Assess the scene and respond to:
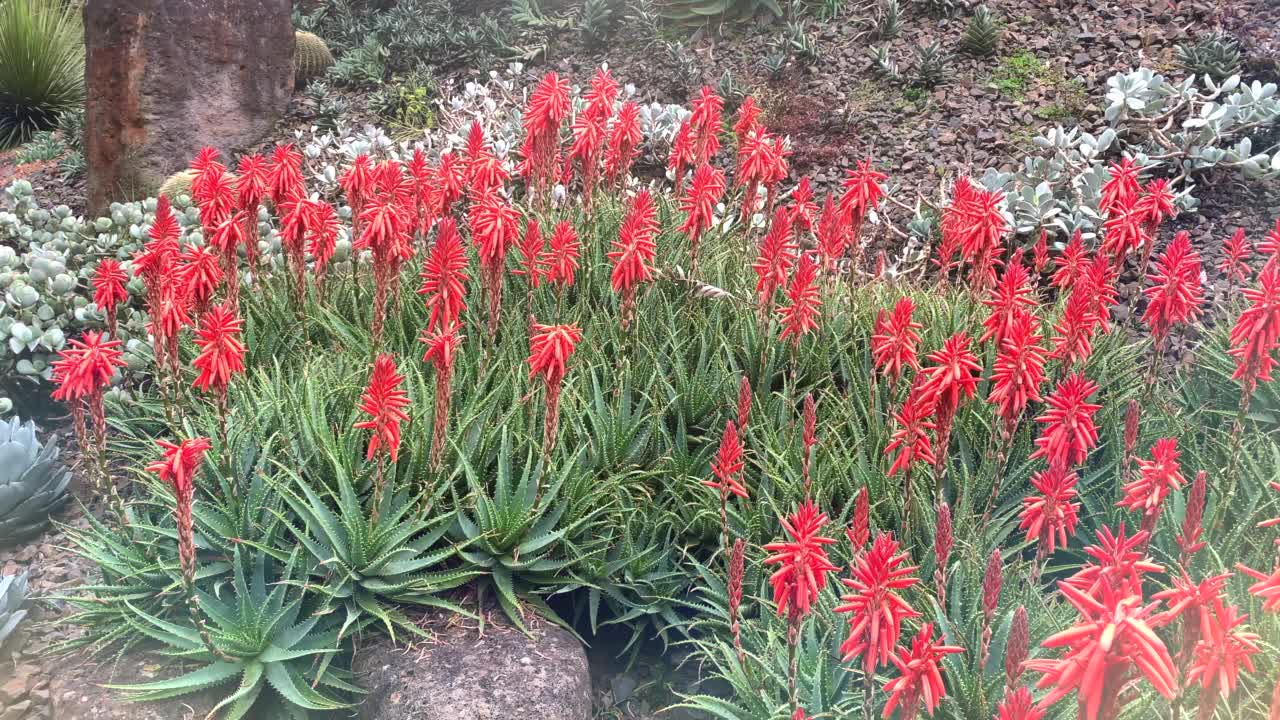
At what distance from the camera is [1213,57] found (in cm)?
574

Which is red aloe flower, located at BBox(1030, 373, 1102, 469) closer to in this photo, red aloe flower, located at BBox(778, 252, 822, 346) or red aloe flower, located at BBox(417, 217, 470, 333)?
red aloe flower, located at BBox(778, 252, 822, 346)

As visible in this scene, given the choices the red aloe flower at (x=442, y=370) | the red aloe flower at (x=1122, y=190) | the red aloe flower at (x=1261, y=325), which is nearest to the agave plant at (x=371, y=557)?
the red aloe flower at (x=442, y=370)

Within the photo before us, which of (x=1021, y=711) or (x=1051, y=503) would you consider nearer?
(x=1021, y=711)

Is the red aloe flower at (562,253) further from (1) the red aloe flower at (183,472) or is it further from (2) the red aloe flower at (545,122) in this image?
(1) the red aloe flower at (183,472)

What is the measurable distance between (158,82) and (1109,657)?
7.28m

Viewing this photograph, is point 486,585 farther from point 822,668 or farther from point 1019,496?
point 1019,496

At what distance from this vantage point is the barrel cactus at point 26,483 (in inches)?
139

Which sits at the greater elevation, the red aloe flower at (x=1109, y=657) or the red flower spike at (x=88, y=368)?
the red aloe flower at (x=1109, y=657)

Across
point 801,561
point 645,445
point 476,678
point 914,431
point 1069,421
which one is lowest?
point 476,678

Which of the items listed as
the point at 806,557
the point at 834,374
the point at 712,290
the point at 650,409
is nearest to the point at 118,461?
the point at 650,409

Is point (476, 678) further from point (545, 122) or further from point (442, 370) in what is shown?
point (545, 122)

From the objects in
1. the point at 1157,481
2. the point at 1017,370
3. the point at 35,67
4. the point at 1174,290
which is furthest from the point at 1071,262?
the point at 35,67

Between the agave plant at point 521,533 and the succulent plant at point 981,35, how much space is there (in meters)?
4.92

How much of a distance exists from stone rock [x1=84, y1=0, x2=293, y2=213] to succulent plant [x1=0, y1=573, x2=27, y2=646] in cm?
422
